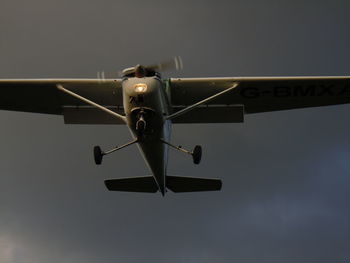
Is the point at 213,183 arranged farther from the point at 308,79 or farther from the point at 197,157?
the point at 308,79

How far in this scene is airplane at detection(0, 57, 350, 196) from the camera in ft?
53.3

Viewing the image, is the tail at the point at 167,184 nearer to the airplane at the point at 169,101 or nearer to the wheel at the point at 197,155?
the airplane at the point at 169,101

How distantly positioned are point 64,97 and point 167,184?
4424 mm

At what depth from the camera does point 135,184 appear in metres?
18.7

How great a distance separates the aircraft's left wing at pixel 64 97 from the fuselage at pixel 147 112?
229 cm

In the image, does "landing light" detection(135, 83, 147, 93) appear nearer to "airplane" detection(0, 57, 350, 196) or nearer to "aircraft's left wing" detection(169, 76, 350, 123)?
"airplane" detection(0, 57, 350, 196)

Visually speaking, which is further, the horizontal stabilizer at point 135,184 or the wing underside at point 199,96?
the horizontal stabilizer at point 135,184

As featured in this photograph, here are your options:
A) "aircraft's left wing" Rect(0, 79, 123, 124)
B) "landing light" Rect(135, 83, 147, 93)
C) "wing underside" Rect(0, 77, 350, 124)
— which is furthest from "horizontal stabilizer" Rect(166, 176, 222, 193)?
"landing light" Rect(135, 83, 147, 93)

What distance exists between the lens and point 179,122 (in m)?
19.2

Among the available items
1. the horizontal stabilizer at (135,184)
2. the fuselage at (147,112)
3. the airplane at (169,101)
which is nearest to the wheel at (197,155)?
the airplane at (169,101)

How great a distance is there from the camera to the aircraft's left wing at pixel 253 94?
17.6 m

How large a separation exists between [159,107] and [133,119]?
79 cm

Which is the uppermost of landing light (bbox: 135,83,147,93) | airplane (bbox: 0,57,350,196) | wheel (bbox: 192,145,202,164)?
landing light (bbox: 135,83,147,93)

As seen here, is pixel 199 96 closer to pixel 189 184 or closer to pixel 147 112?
pixel 189 184
